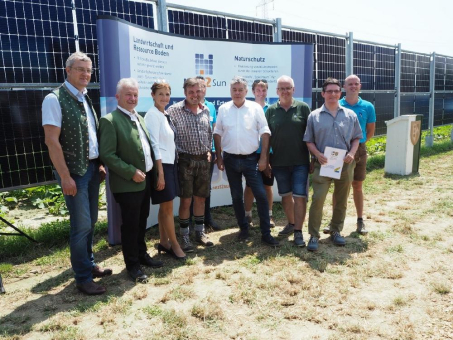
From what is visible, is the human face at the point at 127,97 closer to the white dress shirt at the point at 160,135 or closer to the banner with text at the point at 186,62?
the white dress shirt at the point at 160,135

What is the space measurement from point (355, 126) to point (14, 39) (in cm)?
409

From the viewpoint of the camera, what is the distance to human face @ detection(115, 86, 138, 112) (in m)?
3.57

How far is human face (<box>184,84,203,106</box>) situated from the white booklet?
154cm

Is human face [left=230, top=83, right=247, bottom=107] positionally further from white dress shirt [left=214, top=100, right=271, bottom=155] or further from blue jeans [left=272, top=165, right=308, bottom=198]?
blue jeans [left=272, top=165, right=308, bottom=198]

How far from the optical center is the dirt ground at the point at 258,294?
297 cm

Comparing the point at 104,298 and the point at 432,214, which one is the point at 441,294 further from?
the point at 104,298

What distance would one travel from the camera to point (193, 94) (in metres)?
4.27

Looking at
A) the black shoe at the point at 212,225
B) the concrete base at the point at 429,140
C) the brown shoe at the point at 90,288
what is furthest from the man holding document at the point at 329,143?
the concrete base at the point at 429,140

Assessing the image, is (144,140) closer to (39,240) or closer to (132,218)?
(132,218)

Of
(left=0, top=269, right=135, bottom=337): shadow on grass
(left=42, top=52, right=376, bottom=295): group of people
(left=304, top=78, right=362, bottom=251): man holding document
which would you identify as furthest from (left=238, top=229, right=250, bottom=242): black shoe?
(left=0, top=269, right=135, bottom=337): shadow on grass

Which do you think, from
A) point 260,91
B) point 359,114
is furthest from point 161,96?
point 359,114

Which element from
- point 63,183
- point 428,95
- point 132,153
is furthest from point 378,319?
point 428,95

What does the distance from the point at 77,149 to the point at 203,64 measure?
2.85 meters

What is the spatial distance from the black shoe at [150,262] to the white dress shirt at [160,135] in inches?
42.3
